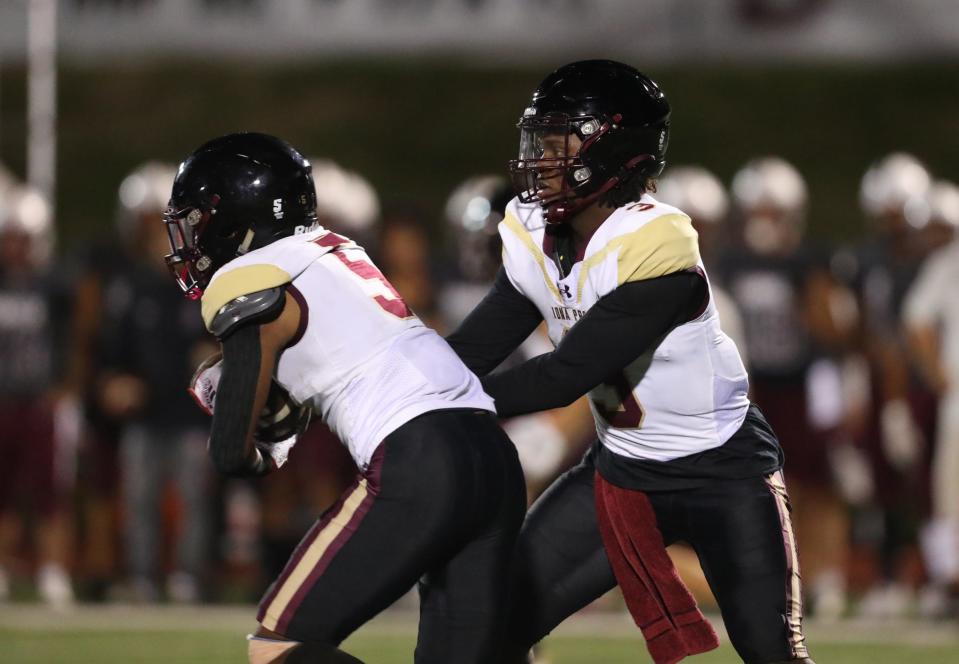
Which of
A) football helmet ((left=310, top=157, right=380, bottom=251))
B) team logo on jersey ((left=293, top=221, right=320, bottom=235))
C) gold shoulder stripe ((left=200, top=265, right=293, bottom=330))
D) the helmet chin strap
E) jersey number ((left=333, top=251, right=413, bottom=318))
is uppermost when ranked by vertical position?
the helmet chin strap

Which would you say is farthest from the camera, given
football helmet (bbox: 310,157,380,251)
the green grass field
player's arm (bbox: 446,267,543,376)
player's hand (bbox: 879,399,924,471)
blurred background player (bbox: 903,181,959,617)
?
football helmet (bbox: 310,157,380,251)

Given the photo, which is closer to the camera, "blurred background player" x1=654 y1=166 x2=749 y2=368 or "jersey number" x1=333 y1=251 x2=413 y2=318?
"jersey number" x1=333 y1=251 x2=413 y2=318

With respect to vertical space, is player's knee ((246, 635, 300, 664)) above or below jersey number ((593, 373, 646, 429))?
below

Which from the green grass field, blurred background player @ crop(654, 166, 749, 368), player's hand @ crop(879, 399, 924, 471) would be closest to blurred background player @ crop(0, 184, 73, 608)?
the green grass field

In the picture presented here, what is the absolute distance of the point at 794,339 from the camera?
7.24 m

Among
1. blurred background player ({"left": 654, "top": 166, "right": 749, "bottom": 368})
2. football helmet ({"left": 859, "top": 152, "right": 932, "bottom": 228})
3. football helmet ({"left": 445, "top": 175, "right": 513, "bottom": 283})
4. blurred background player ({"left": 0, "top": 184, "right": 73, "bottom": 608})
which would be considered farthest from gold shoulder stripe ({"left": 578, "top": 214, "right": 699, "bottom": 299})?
blurred background player ({"left": 0, "top": 184, "right": 73, "bottom": 608})

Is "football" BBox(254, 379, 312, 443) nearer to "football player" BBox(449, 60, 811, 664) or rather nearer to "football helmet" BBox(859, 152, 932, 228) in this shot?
"football player" BBox(449, 60, 811, 664)

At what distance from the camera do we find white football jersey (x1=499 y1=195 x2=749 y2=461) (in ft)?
10.6

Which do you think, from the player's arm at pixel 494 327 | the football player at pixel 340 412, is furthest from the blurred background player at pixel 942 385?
the football player at pixel 340 412

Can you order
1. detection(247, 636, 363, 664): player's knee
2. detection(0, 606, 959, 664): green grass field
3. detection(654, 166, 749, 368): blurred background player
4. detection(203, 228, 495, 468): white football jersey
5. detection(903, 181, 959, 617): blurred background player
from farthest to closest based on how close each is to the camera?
detection(654, 166, 749, 368): blurred background player < detection(903, 181, 959, 617): blurred background player < detection(0, 606, 959, 664): green grass field < detection(203, 228, 495, 468): white football jersey < detection(247, 636, 363, 664): player's knee

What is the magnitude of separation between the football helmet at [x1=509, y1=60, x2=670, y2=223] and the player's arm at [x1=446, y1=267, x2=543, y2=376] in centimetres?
28

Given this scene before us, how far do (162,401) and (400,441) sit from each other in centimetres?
429

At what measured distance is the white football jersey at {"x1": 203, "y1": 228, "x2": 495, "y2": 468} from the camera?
307 centimetres

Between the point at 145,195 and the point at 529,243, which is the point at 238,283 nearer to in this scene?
the point at 529,243
